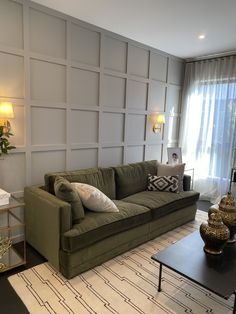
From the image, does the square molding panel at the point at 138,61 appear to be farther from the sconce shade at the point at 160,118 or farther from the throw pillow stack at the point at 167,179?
the throw pillow stack at the point at 167,179

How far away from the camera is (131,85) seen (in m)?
3.99

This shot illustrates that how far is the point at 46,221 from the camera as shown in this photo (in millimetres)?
2430

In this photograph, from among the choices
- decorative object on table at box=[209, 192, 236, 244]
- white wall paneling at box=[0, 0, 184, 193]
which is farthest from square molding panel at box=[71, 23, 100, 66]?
decorative object on table at box=[209, 192, 236, 244]

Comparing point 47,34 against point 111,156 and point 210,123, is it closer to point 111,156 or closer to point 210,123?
point 111,156

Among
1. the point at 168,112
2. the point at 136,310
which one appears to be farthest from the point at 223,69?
the point at 136,310

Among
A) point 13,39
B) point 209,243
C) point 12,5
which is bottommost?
point 209,243

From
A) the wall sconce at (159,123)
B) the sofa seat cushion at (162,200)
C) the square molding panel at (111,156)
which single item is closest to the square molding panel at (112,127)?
the square molding panel at (111,156)

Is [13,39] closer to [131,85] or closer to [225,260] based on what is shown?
[131,85]

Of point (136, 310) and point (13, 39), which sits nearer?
point (136, 310)

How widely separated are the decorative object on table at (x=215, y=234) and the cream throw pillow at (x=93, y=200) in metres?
1.03

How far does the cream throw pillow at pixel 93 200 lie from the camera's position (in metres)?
2.63

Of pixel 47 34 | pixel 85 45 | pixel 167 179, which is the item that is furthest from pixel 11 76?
pixel 167 179

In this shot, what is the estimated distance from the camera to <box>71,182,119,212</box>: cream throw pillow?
263 cm

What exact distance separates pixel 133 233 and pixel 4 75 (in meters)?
2.26
